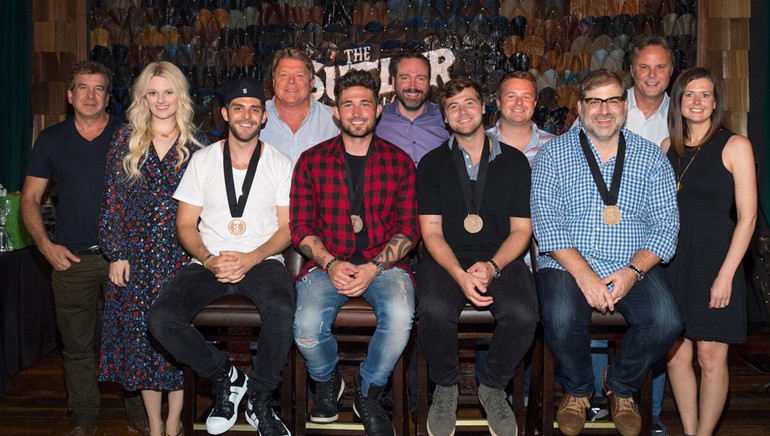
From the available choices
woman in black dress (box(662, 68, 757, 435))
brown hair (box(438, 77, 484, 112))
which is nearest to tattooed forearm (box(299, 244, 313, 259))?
brown hair (box(438, 77, 484, 112))

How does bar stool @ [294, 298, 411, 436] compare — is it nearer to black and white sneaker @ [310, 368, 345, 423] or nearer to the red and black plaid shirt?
black and white sneaker @ [310, 368, 345, 423]

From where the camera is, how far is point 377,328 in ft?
10.4

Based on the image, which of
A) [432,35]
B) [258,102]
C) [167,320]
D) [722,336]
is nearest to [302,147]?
[258,102]

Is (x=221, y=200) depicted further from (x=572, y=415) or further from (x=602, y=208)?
(x=572, y=415)

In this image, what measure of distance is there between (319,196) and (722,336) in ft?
6.20

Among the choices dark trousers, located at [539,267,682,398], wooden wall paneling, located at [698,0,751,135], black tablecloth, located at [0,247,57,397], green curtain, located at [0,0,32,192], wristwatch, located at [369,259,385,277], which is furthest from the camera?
wooden wall paneling, located at [698,0,751,135]

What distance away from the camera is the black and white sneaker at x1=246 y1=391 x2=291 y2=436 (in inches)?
123

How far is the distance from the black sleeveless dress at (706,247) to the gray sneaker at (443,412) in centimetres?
109

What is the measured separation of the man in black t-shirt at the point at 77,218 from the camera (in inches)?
142

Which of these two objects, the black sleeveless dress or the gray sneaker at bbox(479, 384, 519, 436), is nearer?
the gray sneaker at bbox(479, 384, 519, 436)

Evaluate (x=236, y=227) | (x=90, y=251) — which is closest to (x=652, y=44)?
(x=236, y=227)

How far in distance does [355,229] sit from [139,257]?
988 mm

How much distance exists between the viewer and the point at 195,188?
3314 mm

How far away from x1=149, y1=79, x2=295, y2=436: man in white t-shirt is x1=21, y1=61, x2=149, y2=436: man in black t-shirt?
58cm
